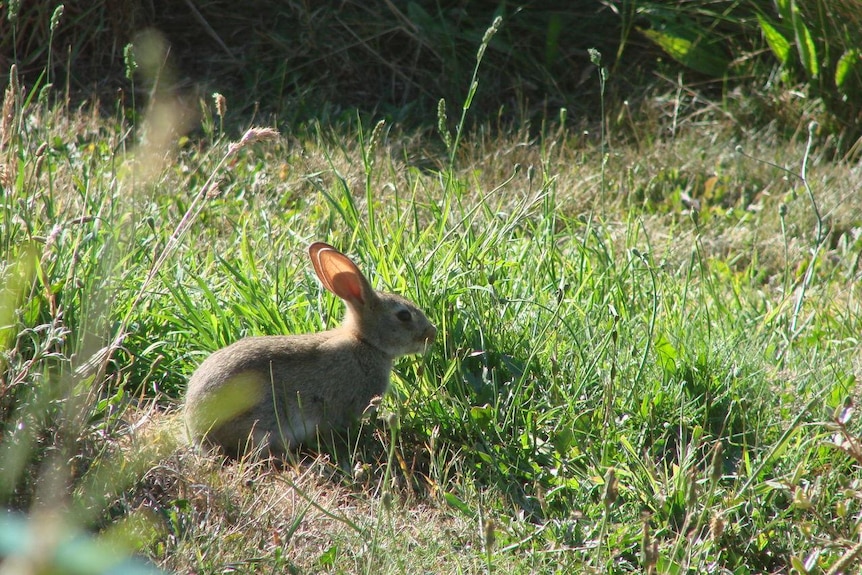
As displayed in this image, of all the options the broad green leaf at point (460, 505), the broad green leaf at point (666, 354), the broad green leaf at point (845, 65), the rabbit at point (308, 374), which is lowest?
the broad green leaf at point (460, 505)

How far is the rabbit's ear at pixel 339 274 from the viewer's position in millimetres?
3604

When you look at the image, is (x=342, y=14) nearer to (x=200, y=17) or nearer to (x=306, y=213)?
(x=200, y=17)

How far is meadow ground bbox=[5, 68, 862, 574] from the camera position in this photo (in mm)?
2936

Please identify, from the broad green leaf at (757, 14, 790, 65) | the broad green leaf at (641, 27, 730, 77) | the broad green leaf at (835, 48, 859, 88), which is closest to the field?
the broad green leaf at (835, 48, 859, 88)

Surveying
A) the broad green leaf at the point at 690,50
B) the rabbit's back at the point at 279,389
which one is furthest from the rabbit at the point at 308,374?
the broad green leaf at the point at 690,50

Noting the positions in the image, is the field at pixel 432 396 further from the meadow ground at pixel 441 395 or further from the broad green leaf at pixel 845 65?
the broad green leaf at pixel 845 65

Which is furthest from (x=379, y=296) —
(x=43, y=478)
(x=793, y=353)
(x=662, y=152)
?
(x=662, y=152)

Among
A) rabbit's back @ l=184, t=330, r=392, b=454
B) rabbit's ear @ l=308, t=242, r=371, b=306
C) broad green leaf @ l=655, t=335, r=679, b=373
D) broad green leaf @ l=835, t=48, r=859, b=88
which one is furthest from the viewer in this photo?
broad green leaf @ l=835, t=48, r=859, b=88

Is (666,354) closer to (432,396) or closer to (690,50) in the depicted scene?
(432,396)

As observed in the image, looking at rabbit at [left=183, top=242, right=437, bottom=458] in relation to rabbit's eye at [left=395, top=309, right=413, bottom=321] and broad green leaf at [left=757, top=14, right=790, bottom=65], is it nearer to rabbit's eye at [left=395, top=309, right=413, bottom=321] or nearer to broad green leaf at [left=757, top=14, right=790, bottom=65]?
rabbit's eye at [left=395, top=309, right=413, bottom=321]

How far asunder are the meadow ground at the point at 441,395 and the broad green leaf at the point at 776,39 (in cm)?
191

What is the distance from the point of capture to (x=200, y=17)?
23.0ft

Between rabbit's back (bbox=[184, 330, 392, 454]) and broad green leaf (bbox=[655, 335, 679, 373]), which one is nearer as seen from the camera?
rabbit's back (bbox=[184, 330, 392, 454])

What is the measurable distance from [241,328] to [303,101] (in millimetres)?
3046
